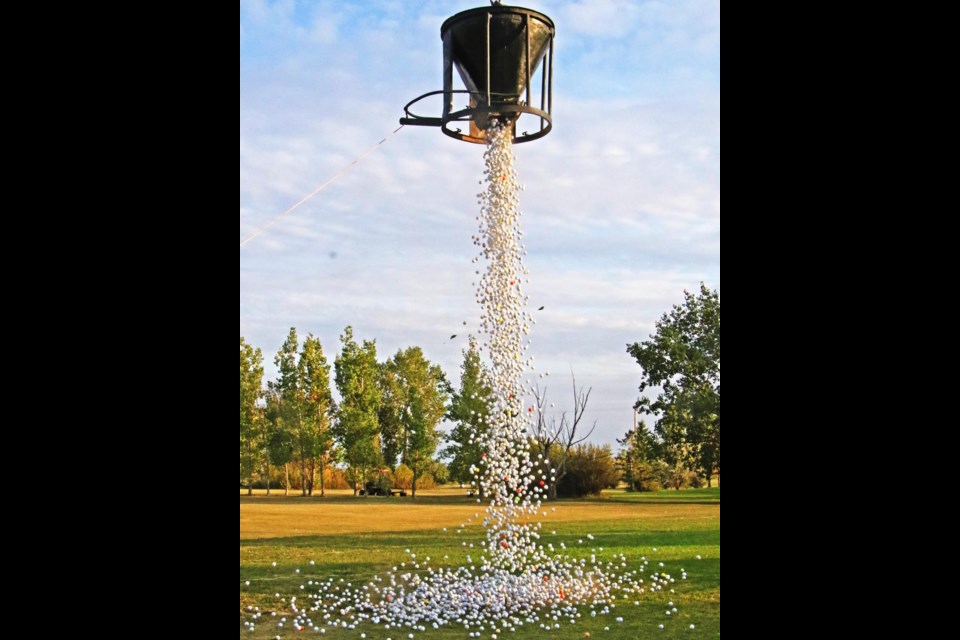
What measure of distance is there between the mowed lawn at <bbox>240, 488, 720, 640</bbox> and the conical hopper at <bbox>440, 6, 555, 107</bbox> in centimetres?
246

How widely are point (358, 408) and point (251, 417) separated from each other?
1.27 meters

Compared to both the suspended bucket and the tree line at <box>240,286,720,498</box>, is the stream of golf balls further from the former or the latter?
the tree line at <box>240,286,720,498</box>

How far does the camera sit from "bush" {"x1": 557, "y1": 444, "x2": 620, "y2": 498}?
28.9 feet

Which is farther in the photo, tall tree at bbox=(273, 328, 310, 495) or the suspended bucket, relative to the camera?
tall tree at bbox=(273, 328, 310, 495)

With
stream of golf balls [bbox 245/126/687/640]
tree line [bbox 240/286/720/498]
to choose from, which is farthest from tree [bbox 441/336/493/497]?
stream of golf balls [bbox 245/126/687/640]

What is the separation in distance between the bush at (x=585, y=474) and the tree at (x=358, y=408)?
2.24 meters

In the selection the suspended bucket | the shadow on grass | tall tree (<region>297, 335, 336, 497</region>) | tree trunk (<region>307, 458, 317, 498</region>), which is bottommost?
the shadow on grass

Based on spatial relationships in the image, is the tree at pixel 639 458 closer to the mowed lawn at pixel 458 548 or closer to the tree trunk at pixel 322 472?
the mowed lawn at pixel 458 548

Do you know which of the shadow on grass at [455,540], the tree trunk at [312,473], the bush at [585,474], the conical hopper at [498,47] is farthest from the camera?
the tree trunk at [312,473]

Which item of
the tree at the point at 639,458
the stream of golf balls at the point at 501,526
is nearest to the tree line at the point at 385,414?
the tree at the point at 639,458

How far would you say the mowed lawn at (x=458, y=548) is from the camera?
170 inches
